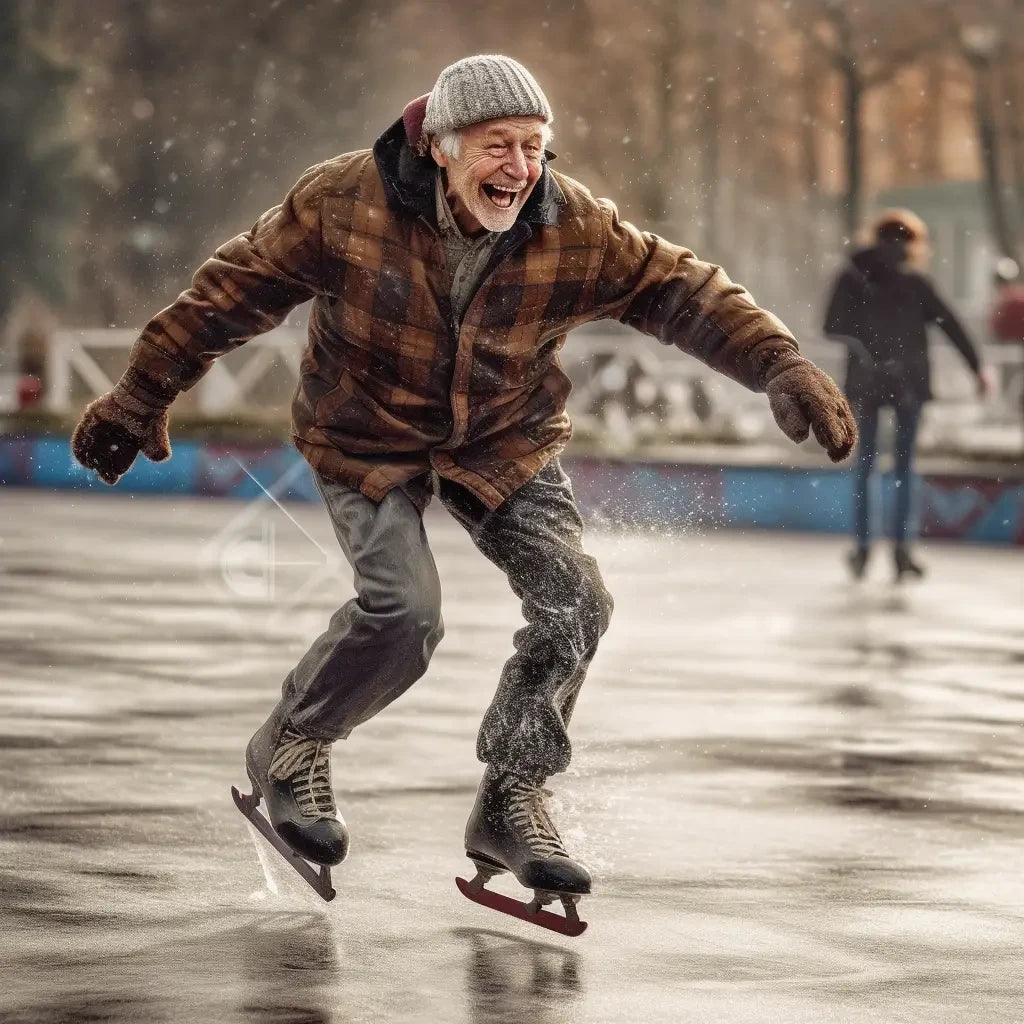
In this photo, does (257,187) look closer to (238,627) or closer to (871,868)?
(238,627)

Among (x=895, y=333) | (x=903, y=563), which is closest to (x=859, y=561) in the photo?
(x=903, y=563)

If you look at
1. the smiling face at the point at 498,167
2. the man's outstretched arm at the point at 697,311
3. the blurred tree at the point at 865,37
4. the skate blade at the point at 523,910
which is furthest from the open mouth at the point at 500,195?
the blurred tree at the point at 865,37

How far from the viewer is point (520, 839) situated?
528 centimetres

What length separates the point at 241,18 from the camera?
1334 inches

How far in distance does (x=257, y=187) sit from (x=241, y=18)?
2174 millimetres

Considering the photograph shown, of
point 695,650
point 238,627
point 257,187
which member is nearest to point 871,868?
point 695,650

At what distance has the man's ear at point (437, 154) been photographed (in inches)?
200

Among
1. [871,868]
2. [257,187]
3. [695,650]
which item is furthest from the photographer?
[257,187]

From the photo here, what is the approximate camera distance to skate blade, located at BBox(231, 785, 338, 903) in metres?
5.36

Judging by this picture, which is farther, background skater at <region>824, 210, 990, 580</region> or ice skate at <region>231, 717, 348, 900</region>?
background skater at <region>824, 210, 990, 580</region>

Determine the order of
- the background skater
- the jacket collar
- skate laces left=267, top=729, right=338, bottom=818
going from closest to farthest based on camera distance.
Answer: the jacket collar → skate laces left=267, top=729, right=338, bottom=818 → the background skater

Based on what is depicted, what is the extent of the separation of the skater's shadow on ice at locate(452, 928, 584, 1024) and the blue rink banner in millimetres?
9666

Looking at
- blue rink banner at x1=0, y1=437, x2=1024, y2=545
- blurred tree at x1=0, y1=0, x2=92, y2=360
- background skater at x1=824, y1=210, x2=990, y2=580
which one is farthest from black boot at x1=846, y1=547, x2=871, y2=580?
blurred tree at x1=0, y1=0, x2=92, y2=360

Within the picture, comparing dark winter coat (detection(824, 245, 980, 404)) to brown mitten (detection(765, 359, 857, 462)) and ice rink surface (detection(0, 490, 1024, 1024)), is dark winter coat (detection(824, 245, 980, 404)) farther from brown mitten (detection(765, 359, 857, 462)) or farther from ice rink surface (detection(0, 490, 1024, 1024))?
brown mitten (detection(765, 359, 857, 462))
